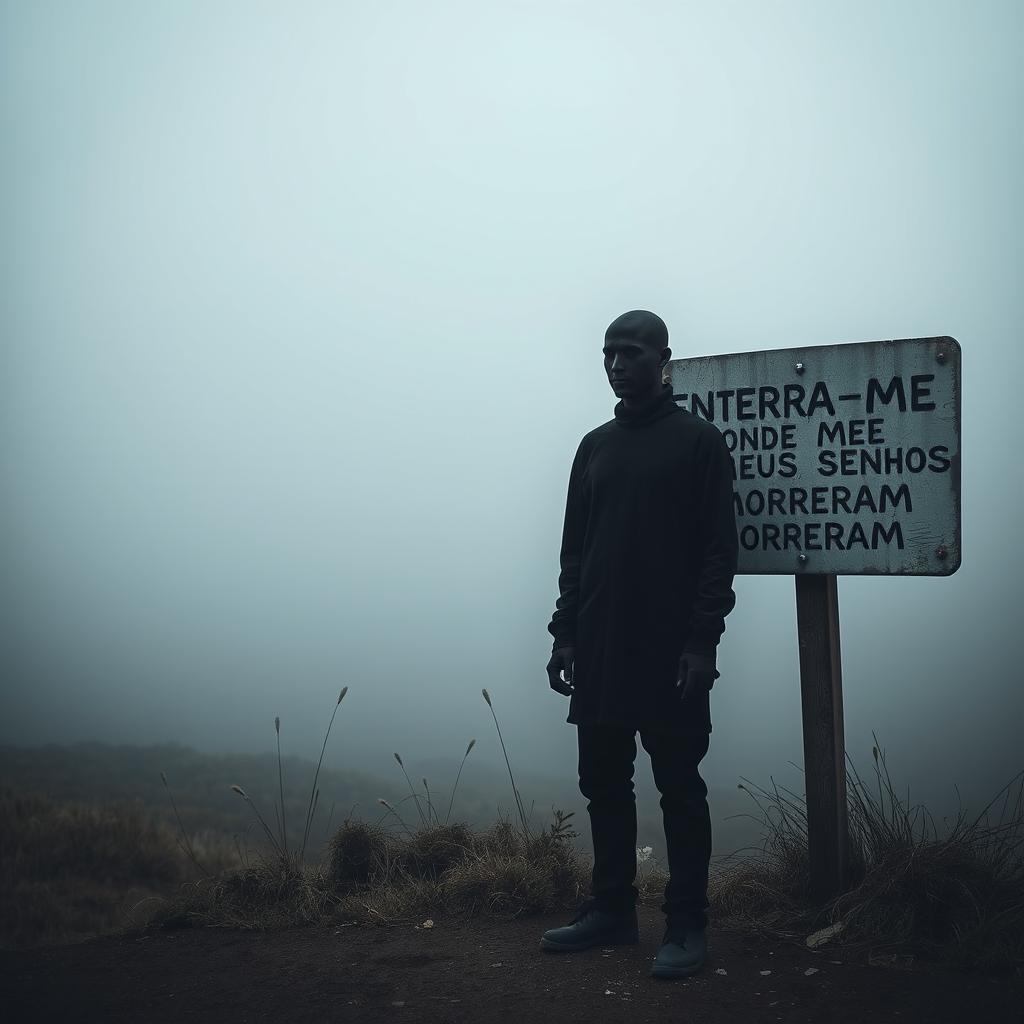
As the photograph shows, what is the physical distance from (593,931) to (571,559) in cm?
143

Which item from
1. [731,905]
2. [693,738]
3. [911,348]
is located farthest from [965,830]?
[911,348]

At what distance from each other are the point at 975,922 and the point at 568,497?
2188mm

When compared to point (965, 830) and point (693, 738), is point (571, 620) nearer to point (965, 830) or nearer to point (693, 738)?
point (693, 738)

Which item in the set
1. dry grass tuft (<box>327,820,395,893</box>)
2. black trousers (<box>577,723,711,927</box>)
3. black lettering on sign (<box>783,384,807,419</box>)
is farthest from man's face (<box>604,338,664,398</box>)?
dry grass tuft (<box>327,820,395,893</box>)

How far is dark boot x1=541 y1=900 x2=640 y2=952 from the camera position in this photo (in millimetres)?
3760

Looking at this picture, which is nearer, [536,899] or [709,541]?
[709,541]

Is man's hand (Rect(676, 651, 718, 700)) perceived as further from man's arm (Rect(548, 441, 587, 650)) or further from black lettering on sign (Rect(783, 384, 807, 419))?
black lettering on sign (Rect(783, 384, 807, 419))

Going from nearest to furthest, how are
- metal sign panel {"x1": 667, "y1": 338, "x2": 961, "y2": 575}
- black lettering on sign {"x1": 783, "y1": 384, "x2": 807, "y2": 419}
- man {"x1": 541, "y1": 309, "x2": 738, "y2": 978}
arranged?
man {"x1": 541, "y1": 309, "x2": 738, "y2": 978}, metal sign panel {"x1": 667, "y1": 338, "x2": 961, "y2": 575}, black lettering on sign {"x1": 783, "y1": 384, "x2": 807, "y2": 419}

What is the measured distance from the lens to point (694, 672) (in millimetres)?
3434

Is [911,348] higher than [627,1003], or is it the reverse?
[911,348]

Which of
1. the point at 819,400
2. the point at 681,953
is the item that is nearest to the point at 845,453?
the point at 819,400

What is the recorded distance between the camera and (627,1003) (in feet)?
10.6

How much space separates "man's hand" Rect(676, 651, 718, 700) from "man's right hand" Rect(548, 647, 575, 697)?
53 cm

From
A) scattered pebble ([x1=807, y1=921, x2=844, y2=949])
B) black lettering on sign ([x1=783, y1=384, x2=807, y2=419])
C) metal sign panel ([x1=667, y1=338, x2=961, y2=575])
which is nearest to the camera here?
scattered pebble ([x1=807, y1=921, x2=844, y2=949])
